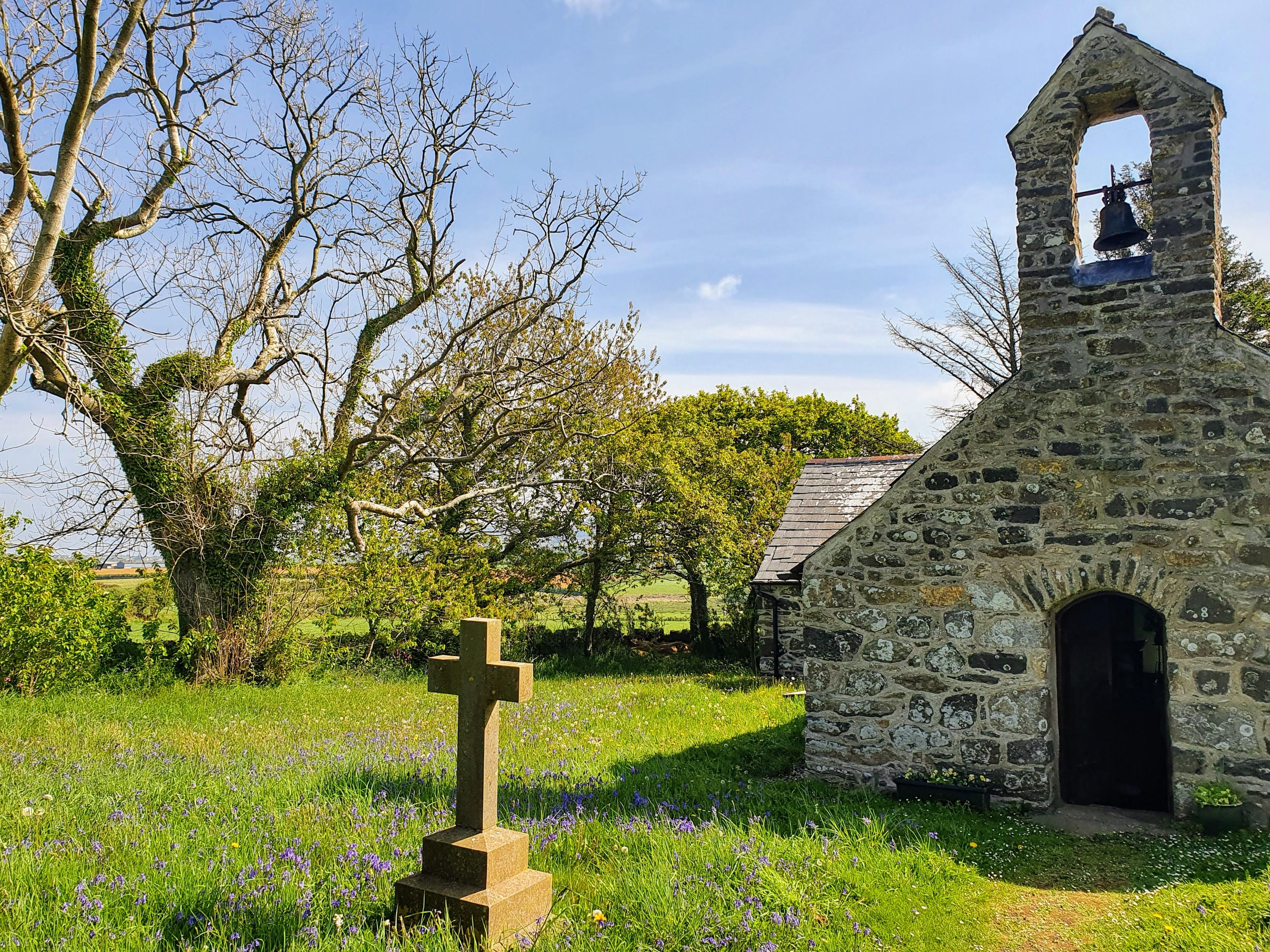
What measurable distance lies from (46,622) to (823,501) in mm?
11642

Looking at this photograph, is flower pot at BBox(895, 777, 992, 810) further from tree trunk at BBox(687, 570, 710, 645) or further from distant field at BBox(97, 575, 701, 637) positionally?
tree trunk at BBox(687, 570, 710, 645)

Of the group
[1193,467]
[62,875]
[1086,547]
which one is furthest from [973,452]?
[62,875]

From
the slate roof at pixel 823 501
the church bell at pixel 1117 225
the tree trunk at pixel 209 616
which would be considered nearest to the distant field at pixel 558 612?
the tree trunk at pixel 209 616

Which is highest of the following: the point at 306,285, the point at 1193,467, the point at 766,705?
the point at 306,285

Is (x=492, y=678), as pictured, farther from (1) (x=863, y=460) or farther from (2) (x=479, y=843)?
(1) (x=863, y=460)

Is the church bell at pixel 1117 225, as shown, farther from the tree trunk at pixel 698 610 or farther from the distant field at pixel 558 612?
the tree trunk at pixel 698 610

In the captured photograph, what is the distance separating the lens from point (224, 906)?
13.0 feet

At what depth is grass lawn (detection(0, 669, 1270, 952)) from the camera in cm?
401

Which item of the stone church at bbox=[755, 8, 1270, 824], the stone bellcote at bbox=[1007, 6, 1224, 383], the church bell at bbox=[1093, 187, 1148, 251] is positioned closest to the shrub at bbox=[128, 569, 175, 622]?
the stone church at bbox=[755, 8, 1270, 824]

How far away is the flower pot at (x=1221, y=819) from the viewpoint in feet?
19.8

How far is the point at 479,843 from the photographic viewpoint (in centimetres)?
414

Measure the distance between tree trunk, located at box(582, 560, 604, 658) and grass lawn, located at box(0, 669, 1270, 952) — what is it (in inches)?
455

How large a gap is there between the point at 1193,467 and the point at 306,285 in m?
14.4

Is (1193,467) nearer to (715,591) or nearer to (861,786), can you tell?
(861,786)
